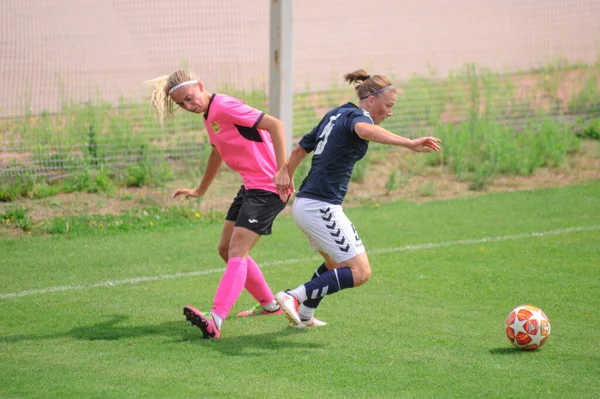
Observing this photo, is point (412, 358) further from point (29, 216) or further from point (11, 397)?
point (29, 216)

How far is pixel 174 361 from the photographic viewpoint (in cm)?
550

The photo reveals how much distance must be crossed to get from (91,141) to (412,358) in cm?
700

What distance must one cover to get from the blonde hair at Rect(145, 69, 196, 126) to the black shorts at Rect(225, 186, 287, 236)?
84cm

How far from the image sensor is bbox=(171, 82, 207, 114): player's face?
612 centimetres

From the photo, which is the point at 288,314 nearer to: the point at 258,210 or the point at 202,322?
the point at 202,322

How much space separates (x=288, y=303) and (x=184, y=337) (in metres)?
0.80

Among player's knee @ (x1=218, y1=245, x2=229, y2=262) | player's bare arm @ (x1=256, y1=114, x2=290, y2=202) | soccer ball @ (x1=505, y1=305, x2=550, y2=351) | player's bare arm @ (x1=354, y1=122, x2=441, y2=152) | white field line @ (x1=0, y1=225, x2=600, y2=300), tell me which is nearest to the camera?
player's bare arm @ (x1=354, y1=122, x2=441, y2=152)

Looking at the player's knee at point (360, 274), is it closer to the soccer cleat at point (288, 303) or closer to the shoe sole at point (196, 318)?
the soccer cleat at point (288, 303)

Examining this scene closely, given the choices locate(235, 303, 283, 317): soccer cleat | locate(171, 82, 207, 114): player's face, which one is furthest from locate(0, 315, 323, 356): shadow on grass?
locate(171, 82, 207, 114): player's face

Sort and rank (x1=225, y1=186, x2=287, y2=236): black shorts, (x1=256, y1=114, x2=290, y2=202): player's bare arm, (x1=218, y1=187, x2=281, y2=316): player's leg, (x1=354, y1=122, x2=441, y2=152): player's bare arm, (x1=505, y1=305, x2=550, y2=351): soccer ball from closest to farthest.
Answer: (x1=354, y1=122, x2=441, y2=152): player's bare arm < (x1=505, y1=305, x2=550, y2=351): soccer ball < (x1=256, y1=114, x2=290, y2=202): player's bare arm < (x1=225, y1=186, x2=287, y2=236): black shorts < (x1=218, y1=187, x2=281, y2=316): player's leg

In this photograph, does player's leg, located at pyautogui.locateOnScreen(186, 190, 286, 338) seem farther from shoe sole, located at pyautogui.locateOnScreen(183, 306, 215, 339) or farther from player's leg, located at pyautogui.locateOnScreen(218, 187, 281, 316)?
player's leg, located at pyautogui.locateOnScreen(218, 187, 281, 316)

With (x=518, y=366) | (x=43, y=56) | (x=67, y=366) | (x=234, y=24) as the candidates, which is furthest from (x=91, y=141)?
(x=518, y=366)

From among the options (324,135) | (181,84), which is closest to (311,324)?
(324,135)

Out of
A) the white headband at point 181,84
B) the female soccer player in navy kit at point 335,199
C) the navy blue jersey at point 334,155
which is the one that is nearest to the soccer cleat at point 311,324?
the female soccer player in navy kit at point 335,199
